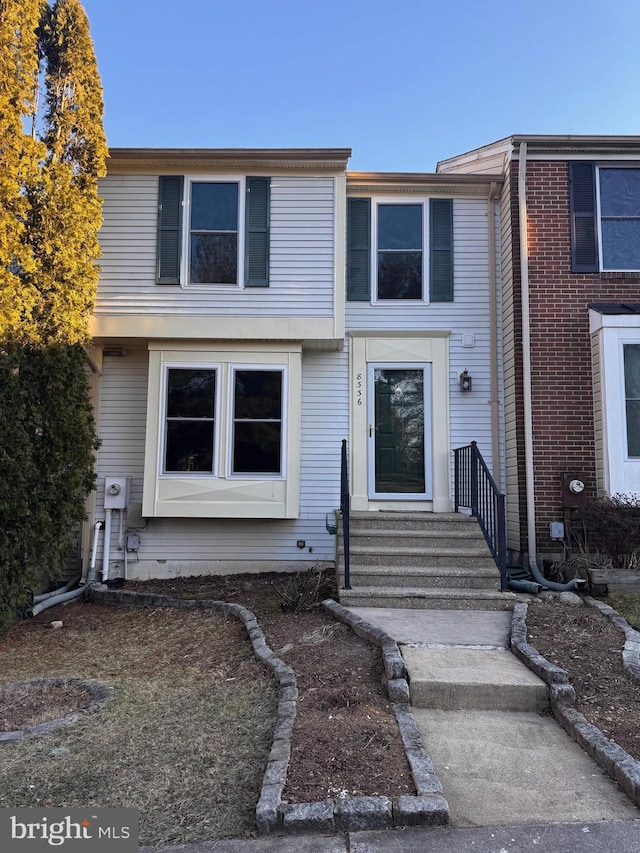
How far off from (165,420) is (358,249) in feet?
11.0

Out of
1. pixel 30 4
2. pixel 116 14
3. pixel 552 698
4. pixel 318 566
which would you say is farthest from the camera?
pixel 116 14

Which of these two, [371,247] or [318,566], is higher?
[371,247]

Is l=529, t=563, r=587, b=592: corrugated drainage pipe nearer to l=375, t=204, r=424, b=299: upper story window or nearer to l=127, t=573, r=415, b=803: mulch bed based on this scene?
l=127, t=573, r=415, b=803: mulch bed

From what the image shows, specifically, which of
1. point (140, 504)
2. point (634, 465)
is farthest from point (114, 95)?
point (634, 465)

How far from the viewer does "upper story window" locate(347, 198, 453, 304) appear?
758 cm

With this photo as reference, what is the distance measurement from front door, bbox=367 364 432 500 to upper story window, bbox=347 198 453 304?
1024 millimetres

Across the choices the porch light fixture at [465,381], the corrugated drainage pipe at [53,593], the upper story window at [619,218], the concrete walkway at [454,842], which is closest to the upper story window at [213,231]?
the porch light fixture at [465,381]

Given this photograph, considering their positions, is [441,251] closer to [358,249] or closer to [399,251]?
[399,251]

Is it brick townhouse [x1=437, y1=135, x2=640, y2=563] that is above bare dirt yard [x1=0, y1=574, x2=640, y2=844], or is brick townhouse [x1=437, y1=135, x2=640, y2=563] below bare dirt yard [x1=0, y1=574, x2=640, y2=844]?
above

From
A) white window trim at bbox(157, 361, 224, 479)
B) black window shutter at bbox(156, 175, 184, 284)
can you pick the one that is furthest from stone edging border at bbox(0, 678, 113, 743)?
black window shutter at bbox(156, 175, 184, 284)

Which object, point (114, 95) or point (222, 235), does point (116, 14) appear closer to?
point (114, 95)

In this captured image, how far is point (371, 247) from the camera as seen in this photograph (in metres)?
7.65

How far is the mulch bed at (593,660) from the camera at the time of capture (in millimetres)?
3145

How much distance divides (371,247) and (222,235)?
6.40ft
